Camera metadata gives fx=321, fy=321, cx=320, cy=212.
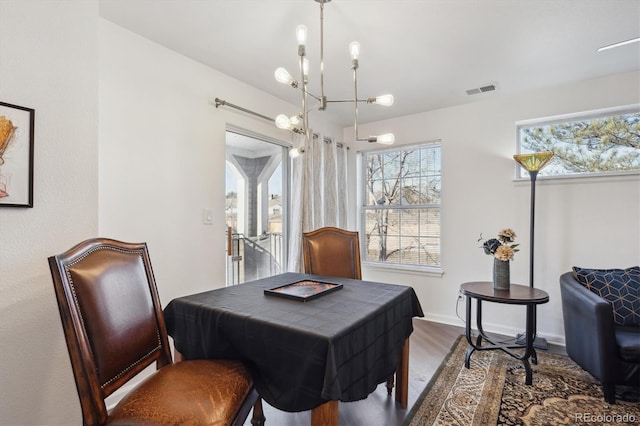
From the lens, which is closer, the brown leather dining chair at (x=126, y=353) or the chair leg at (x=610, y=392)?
the brown leather dining chair at (x=126, y=353)

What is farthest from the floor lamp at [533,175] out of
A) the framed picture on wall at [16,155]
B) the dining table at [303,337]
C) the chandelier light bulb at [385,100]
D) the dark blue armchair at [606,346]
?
the framed picture on wall at [16,155]

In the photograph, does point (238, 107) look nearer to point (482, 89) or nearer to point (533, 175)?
point (482, 89)

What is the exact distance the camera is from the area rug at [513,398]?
1889 mm

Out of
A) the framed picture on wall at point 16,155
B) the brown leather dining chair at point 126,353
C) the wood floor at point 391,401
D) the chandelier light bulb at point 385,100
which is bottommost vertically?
the wood floor at point 391,401

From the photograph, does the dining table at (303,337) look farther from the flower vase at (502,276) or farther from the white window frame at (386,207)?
the white window frame at (386,207)

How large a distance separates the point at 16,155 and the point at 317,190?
262 cm

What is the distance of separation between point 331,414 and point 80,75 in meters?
2.03

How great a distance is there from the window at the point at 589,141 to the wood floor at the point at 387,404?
2047 mm

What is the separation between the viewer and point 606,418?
1.88m

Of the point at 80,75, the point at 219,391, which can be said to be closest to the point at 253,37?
the point at 80,75

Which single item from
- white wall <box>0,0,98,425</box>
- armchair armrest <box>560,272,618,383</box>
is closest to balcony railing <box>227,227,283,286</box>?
white wall <box>0,0,98,425</box>

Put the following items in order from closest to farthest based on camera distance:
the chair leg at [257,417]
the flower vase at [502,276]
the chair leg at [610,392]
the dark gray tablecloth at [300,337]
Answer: the dark gray tablecloth at [300,337] < the chair leg at [257,417] < the chair leg at [610,392] < the flower vase at [502,276]

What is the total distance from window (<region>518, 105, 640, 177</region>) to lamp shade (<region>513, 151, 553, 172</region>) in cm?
39

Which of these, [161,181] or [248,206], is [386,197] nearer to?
[248,206]
